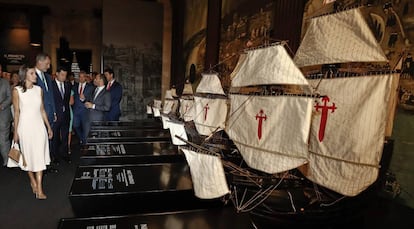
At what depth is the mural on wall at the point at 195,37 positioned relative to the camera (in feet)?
24.1

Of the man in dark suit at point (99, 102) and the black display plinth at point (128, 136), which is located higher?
the man in dark suit at point (99, 102)

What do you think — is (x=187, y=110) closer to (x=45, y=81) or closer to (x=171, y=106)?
(x=171, y=106)

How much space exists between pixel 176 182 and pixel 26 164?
2.04m

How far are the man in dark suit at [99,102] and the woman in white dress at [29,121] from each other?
237cm

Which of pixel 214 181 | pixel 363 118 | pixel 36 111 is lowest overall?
pixel 214 181

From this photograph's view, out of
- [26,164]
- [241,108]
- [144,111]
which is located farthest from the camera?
[144,111]

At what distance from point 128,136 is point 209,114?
1568 millimetres

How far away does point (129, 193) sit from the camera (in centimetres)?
238

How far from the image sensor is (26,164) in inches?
133

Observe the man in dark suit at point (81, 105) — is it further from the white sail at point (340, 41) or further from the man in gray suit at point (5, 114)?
the white sail at point (340, 41)

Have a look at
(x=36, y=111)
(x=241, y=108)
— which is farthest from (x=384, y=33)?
(x=36, y=111)

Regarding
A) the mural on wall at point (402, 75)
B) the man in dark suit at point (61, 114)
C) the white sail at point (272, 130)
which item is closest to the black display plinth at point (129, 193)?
the white sail at point (272, 130)

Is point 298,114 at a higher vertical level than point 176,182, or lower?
higher

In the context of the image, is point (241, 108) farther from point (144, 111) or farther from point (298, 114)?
point (144, 111)
